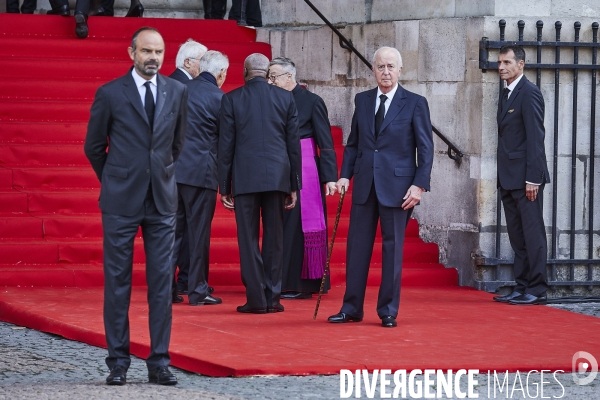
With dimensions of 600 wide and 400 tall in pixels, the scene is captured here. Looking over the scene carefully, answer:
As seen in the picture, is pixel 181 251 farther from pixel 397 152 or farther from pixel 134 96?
pixel 134 96

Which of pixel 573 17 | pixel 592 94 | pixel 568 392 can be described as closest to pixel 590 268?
pixel 592 94

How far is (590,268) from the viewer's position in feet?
36.9

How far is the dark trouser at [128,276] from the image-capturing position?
686cm

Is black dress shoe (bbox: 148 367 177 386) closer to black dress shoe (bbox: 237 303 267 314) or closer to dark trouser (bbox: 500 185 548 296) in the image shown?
black dress shoe (bbox: 237 303 267 314)

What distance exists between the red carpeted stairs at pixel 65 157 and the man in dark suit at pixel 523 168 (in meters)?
1.16

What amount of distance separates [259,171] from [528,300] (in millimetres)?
2580

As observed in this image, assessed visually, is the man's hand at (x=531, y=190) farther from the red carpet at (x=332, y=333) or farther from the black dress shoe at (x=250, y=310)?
the black dress shoe at (x=250, y=310)

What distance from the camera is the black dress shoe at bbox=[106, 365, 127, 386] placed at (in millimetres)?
6715

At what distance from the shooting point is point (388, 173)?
28.6 feet

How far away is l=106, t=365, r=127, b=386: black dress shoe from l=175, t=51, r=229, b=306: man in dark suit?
290cm

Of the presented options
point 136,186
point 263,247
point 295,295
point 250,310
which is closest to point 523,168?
Answer: point 295,295

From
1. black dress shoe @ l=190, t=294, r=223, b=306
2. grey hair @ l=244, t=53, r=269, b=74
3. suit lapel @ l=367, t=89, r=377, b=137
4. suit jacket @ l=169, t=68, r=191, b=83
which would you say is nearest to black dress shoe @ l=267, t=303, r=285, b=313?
black dress shoe @ l=190, t=294, r=223, b=306

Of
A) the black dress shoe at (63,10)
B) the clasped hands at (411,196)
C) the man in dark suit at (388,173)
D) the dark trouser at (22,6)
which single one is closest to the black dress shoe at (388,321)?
the man in dark suit at (388,173)

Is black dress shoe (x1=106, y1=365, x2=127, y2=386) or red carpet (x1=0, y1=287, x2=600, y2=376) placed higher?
black dress shoe (x1=106, y1=365, x2=127, y2=386)
